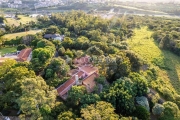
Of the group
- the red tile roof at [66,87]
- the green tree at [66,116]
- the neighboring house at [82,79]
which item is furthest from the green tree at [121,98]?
the red tile roof at [66,87]

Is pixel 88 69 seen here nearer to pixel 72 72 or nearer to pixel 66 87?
pixel 72 72

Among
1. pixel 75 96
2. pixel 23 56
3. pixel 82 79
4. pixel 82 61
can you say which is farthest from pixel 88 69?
pixel 23 56

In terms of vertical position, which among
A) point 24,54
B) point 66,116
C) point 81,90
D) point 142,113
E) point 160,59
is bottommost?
point 160,59

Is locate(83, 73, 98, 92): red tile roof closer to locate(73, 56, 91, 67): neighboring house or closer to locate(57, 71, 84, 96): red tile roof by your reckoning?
locate(57, 71, 84, 96): red tile roof

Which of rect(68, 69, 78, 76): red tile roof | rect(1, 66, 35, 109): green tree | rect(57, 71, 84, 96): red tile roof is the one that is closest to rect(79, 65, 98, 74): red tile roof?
rect(68, 69, 78, 76): red tile roof

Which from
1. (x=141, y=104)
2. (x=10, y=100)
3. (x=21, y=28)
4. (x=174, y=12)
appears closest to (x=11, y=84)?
(x=10, y=100)

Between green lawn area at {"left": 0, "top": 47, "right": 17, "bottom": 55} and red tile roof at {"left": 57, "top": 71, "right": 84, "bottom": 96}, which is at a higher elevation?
red tile roof at {"left": 57, "top": 71, "right": 84, "bottom": 96}

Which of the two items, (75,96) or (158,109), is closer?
(75,96)

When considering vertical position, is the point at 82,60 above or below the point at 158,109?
above
